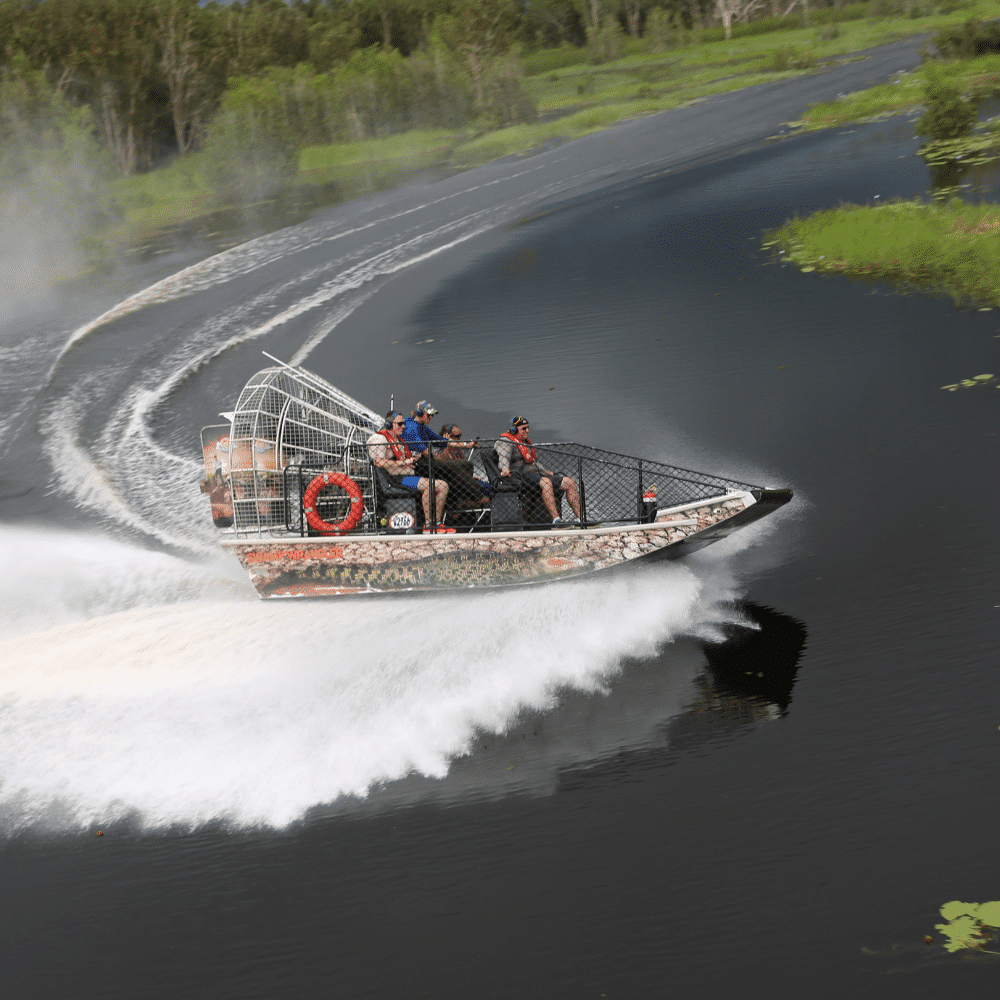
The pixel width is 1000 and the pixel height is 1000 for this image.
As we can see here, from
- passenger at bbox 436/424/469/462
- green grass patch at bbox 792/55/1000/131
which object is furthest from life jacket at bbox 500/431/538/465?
green grass patch at bbox 792/55/1000/131

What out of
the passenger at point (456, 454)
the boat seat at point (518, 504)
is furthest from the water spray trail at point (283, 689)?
the passenger at point (456, 454)

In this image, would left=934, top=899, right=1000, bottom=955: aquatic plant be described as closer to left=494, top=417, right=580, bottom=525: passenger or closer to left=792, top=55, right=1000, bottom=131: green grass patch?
left=494, top=417, right=580, bottom=525: passenger

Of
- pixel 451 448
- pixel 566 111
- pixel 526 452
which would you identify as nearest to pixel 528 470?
pixel 526 452

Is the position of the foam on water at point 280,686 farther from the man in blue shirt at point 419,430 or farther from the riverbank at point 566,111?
the riverbank at point 566,111

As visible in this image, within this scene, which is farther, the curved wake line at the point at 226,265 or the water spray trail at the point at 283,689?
the curved wake line at the point at 226,265

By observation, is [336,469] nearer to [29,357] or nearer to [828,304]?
[828,304]

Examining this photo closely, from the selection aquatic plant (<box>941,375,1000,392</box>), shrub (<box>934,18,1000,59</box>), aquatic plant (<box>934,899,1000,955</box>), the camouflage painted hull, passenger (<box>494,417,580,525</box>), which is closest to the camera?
aquatic plant (<box>934,899,1000,955</box>)
